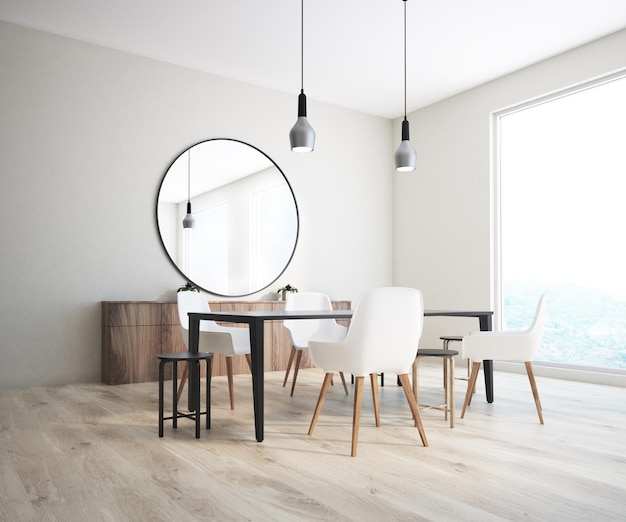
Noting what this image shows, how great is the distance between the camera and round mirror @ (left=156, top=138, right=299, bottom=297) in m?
5.21

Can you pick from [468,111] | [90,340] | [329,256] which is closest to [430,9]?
[468,111]

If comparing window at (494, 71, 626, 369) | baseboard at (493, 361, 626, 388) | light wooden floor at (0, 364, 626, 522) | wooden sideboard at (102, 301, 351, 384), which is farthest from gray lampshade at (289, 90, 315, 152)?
baseboard at (493, 361, 626, 388)

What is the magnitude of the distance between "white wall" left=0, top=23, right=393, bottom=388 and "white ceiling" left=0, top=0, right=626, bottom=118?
25cm

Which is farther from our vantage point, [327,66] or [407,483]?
[327,66]

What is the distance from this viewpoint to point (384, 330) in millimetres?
2646

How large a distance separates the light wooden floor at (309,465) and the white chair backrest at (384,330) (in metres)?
0.40

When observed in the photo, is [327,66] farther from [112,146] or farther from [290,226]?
[112,146]

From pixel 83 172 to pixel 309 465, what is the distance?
3.44 m

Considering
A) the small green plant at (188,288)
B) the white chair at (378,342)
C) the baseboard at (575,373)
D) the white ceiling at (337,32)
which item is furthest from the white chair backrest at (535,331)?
the small green plant at (188,288)

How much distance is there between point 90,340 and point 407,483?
3421 mm

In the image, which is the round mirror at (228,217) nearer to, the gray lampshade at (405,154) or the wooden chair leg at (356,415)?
the gray lampshade at (405,154)

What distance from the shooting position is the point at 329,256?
625 centimetres

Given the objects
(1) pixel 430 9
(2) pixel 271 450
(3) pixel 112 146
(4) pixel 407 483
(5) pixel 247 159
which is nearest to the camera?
(4) pixel 407 483

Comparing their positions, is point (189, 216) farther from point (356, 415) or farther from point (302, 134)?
point (356, 415)
